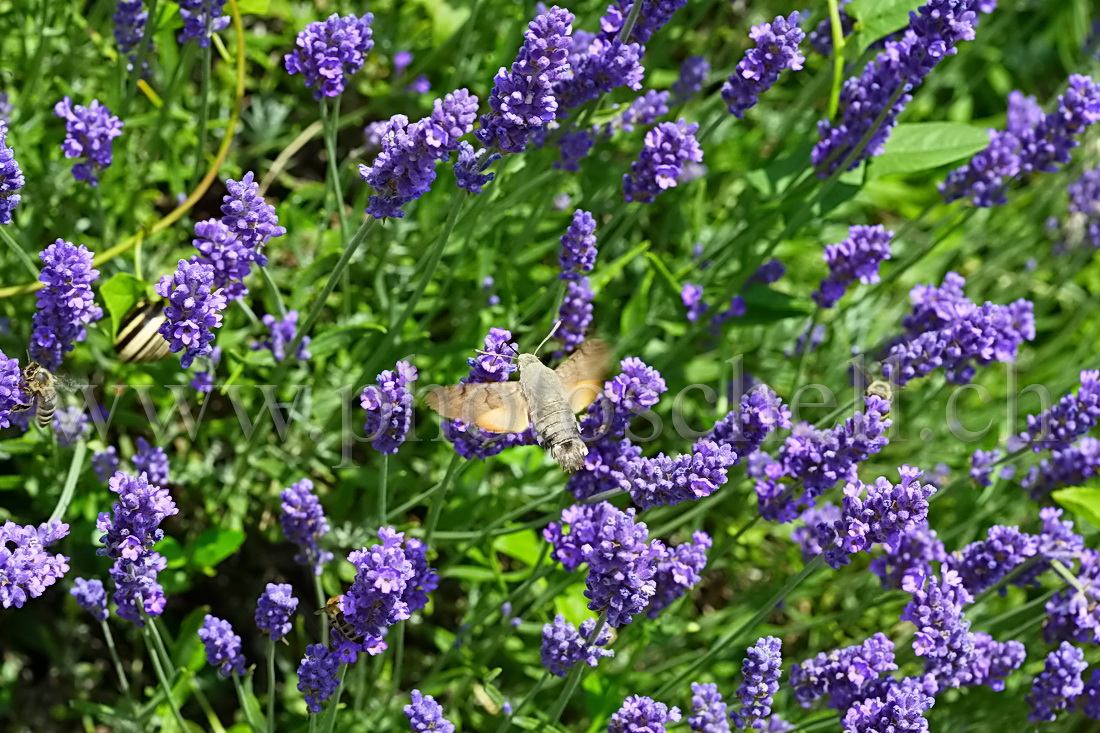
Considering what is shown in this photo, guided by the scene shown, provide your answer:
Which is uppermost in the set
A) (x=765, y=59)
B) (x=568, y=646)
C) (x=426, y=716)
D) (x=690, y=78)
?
(x=690, y=78)

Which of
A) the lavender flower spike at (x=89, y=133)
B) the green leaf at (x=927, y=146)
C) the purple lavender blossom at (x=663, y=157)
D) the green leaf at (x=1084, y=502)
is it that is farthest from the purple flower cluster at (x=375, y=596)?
the green leaf at (x=927, y=146)

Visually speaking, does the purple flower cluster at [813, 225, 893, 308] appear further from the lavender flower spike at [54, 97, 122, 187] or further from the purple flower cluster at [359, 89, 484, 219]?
the lavender flower spike at [54, 97, 122, 187]

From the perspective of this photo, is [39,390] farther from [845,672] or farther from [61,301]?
[845,672]

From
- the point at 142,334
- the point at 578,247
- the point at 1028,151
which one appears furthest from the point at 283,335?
the point at 1028,151

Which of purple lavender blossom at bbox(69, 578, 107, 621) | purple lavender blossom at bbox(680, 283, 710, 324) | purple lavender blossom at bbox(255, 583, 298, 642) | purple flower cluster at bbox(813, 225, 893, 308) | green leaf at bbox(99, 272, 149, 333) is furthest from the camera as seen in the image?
purple lavender blossom at bbox(680, 283, 710, 324)

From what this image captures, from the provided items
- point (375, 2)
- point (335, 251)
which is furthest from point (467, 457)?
point (375, 2)

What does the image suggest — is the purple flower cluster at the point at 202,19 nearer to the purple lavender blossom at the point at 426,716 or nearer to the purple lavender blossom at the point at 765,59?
the purple lavender blossom at the point at 765,59

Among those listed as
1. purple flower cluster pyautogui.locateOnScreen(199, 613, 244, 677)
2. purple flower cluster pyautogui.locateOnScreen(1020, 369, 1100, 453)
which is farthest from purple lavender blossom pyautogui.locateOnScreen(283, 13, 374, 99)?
purple flower cluster pyautogui.locateOnScreen(1020, 369, 1100, 453)
